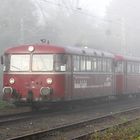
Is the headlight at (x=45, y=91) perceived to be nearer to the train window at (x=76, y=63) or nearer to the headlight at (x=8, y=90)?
the headlight at (x=8, y=90)

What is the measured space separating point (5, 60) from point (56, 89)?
257cm

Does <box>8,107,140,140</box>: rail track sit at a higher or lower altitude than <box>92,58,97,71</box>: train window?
lower

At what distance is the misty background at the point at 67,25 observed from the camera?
45.0 metres

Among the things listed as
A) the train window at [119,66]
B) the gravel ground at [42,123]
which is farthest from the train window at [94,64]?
the train window at [119,66]

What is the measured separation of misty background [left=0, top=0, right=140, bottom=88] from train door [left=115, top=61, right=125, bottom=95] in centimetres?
1023

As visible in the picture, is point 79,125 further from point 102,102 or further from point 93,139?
point 102,102

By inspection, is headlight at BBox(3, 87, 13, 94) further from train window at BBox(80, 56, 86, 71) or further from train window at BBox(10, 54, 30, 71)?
train window at BBox(80, 56, 86, 71)

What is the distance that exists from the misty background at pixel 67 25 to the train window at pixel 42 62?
56.6 feet

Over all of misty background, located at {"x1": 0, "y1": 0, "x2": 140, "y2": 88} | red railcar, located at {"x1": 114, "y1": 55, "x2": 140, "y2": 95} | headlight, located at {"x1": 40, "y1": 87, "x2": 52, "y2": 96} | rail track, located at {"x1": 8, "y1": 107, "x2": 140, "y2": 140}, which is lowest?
rail track, located at {"x1": 8, "y1": 107, "x2": 140, "y2": 140}

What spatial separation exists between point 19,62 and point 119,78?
8.16 meters

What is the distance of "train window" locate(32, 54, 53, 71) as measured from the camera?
62.9 ft

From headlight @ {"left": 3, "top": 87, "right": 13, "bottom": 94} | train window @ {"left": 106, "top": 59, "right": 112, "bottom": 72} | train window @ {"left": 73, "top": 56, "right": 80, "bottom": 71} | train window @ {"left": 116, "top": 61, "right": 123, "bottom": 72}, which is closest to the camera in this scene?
headlight @ {"left": 3, "top": 87, "right": 13, "bottom": 94}

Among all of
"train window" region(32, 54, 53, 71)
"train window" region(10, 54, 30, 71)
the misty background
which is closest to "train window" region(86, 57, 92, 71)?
"train window" region(32, 54, 53, 71)

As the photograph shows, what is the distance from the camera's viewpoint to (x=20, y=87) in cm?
1936
